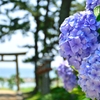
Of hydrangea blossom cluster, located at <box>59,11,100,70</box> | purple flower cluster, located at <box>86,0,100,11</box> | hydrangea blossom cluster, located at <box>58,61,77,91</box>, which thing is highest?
purple flower cluster, located at <box>86,0,100,11</box>

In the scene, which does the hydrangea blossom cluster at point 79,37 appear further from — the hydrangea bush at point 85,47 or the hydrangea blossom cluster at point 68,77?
the hydrangea blossom cluster at point 68,77

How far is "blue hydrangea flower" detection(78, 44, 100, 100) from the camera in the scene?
3.95 ft

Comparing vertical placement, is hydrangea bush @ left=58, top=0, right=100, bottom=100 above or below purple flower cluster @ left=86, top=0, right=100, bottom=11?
below

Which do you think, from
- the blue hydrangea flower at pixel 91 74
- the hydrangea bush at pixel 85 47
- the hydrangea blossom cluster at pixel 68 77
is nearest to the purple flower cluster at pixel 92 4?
the hydrangea bush at pixel 85 47

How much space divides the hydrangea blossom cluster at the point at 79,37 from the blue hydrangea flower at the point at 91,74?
6 cm

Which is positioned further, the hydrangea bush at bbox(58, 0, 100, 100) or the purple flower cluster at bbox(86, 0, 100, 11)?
the purple flower cluster at bbox(86, 0, 100, 11)

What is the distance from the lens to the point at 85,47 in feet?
4.23

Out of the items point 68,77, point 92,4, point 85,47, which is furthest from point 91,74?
point 68,77

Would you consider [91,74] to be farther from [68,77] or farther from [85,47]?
[68,77]

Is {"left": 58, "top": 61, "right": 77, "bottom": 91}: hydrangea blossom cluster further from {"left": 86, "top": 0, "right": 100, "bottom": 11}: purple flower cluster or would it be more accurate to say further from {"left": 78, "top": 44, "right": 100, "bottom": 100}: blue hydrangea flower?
{"left": 78, "top": 44, "right": 100, "bottom": 100}: blue hydrangea flower

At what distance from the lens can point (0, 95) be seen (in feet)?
21.5

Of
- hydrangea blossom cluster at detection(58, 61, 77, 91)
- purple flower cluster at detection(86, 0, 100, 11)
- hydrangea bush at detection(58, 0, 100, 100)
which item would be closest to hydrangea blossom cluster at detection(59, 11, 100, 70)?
hydrangea bush at detection(58, 0, 100, 100)

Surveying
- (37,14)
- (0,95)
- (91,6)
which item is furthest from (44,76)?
(91,6)

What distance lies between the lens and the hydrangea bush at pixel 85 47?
1221mm
